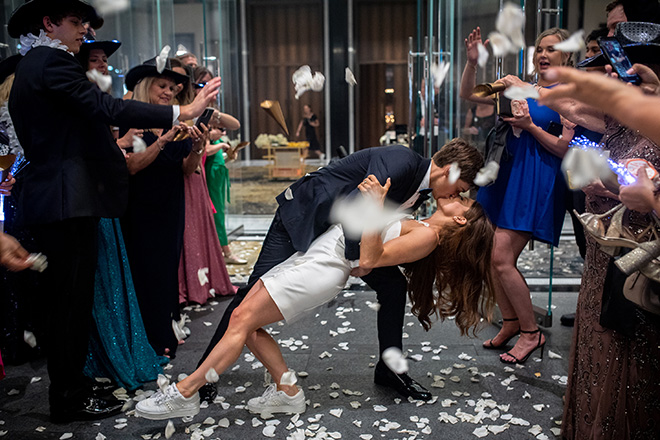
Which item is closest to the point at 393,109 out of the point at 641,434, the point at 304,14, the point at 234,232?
the point at 304,14

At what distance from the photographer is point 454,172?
247 cm

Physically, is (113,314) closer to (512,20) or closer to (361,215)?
(361,215)

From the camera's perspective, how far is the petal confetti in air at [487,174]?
255cm

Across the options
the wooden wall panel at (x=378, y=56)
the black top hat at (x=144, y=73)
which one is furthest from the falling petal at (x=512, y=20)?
the wooden wall panel at (x=378, y=56)

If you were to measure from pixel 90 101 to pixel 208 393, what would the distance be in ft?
4.41

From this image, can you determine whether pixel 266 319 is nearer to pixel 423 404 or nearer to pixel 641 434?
pixel 423 404

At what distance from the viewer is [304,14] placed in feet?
41.9

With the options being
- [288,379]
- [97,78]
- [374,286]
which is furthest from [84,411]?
[97,78]

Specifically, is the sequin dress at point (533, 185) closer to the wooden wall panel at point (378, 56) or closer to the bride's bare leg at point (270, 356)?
the bride's bare leg at point (270, 356)

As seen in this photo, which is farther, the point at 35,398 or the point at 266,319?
the point at 35,398

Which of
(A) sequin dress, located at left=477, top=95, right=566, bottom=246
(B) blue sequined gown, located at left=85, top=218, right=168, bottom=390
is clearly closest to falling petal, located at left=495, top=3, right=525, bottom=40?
(A) sequin dress, located at left=477, top=95, right=566, bottom=246

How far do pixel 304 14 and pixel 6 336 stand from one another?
11.0 meters

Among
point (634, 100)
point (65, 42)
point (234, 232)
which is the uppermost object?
point (65, 42)

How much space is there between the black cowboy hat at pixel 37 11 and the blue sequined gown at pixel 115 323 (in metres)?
0.90
